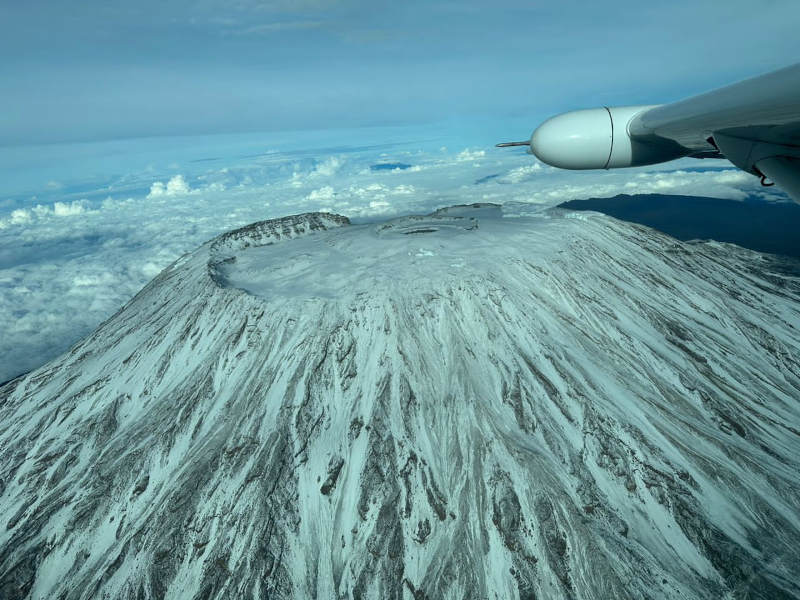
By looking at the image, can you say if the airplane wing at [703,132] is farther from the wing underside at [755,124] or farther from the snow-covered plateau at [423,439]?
the snow-covered plateau at [423,439]

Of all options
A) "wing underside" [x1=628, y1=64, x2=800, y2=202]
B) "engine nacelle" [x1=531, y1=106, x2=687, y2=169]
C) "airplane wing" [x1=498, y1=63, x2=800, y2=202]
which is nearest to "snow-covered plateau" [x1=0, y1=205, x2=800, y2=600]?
"engine nacelle" [x1=531, y1=106, x2=687, y2=169]

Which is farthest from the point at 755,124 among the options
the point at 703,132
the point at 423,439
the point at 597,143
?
the point at 423,439

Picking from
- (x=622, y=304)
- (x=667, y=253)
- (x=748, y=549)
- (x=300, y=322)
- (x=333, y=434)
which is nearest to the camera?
(x=748, y=549)

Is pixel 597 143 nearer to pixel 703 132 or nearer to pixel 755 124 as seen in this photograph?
pixel 703 132

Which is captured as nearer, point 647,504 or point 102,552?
point 647,504

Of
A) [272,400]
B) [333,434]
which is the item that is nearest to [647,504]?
[333,434]

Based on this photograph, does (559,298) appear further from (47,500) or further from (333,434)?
(47,500)
